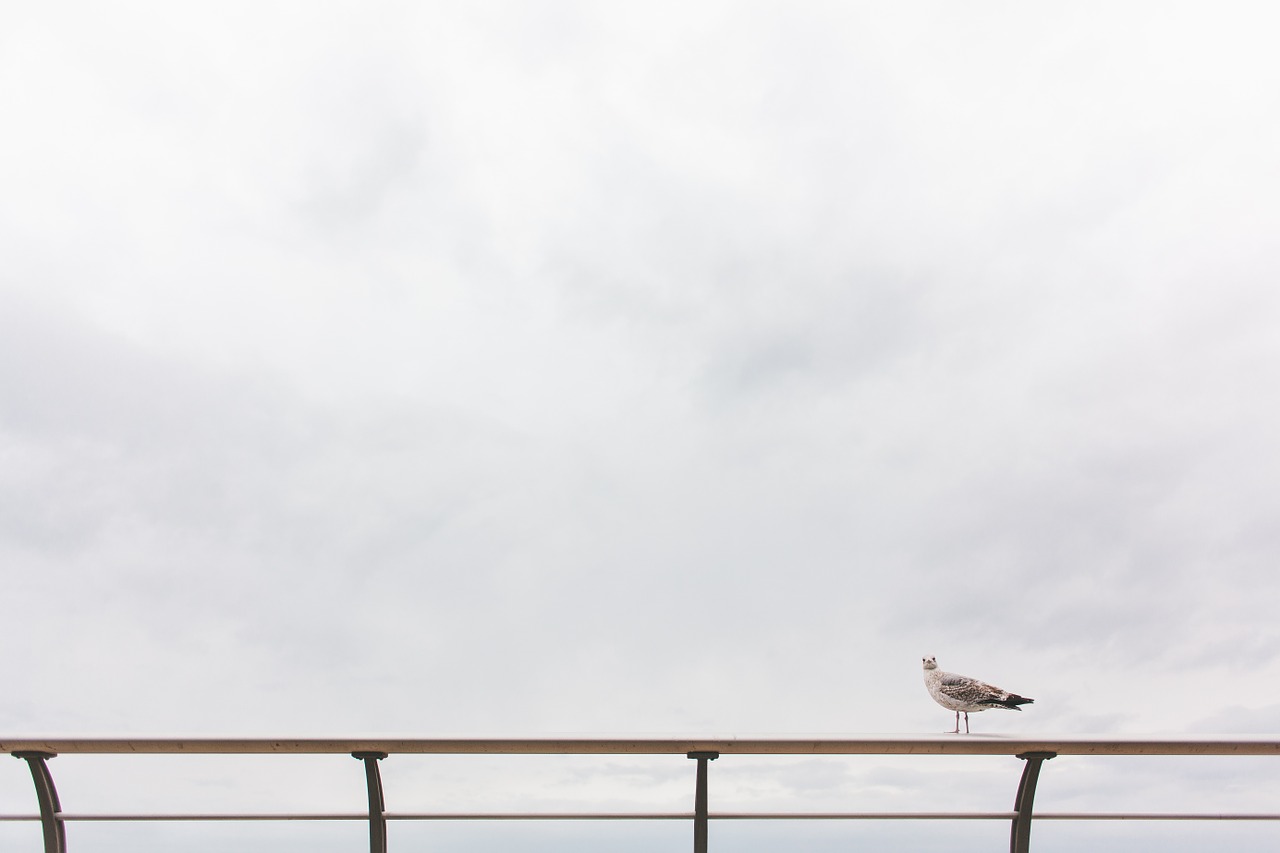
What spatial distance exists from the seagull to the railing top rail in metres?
2.33

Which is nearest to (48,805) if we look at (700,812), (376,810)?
(376,810)

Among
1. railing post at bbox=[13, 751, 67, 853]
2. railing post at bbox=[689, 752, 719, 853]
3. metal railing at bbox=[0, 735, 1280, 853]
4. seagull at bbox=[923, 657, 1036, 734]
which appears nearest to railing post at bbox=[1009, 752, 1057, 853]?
metal railing at bbox=[0, 735, 1280, 853]

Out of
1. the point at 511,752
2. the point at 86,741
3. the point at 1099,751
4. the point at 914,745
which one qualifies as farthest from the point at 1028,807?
the point at 86,741

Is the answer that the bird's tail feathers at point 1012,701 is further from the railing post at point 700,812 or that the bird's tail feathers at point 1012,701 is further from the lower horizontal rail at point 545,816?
the railing post at point 700,812

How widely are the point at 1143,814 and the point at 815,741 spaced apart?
5.56 feet

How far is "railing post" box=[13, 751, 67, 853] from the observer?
3.99 m

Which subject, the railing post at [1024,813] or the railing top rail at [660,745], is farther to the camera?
the railing post at [1024,813]

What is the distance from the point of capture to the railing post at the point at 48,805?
3986 mm

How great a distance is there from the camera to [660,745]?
3855 millimetres

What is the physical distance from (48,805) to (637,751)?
251 cm

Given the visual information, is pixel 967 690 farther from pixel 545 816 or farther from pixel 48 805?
pixel 48 805

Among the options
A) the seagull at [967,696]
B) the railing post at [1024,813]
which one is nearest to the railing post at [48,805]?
the railing post at [1024,813]

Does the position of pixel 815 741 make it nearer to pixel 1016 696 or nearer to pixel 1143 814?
pixel 1143 814

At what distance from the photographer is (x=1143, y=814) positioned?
430cm
